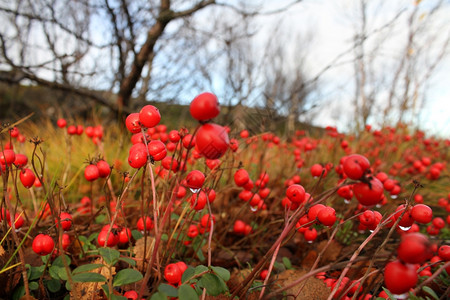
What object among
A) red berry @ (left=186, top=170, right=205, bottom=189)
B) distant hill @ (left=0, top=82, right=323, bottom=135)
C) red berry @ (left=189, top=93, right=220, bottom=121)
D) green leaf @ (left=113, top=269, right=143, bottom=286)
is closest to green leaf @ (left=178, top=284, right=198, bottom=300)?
green leaf @ (left=113, top=269, right=143, bottom=286)

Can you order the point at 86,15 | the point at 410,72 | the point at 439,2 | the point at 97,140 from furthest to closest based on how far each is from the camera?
1. the point at 410,72
2. the point at 439,2
3. the point at 86,15
4. the point at 97,140

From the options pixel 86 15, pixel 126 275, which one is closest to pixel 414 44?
pixel 86 15

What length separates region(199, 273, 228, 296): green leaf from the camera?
2.24 ft

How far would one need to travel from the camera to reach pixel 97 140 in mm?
1668

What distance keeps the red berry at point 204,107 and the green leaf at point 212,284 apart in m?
0.43

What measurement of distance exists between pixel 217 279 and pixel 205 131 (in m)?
0.42

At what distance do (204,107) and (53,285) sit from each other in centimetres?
88

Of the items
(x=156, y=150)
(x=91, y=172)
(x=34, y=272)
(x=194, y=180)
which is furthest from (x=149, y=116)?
(x=34, y=272)

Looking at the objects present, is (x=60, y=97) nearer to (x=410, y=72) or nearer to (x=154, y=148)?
(x=154, y=148)

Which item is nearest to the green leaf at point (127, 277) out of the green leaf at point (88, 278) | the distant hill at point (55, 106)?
the green leaf at point (88, 278)

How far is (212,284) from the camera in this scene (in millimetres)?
695

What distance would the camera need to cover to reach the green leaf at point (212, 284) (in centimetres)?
68

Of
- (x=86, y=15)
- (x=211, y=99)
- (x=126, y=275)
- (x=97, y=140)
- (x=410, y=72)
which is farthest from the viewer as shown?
(x=410, y=72)

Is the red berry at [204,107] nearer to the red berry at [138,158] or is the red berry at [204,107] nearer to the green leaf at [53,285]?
the red berry at [138,158]
